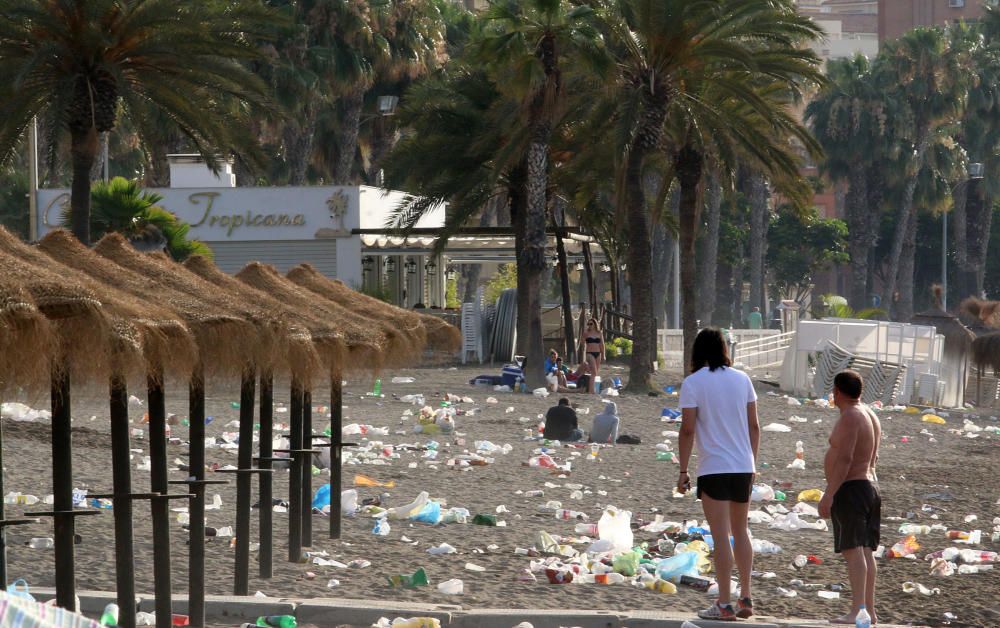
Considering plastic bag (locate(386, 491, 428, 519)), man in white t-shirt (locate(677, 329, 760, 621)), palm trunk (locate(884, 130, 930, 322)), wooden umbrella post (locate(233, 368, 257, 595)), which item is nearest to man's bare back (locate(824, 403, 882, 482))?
man in white t-shirt (locate(677, 329, 760, 621))

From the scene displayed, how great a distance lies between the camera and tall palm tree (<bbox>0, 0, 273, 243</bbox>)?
15703mm

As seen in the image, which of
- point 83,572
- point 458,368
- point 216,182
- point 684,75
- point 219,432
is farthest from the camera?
point 216,182

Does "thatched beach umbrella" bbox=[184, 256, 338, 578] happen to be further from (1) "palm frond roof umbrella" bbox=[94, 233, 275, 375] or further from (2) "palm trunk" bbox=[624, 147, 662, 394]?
(2) "palm trunk" bbox=[624, 147, 662, 394]

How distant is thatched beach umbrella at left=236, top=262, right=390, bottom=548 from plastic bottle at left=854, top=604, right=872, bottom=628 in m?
3.75

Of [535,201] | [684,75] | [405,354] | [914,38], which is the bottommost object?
[405,354]

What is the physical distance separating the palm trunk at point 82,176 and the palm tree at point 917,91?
169ft

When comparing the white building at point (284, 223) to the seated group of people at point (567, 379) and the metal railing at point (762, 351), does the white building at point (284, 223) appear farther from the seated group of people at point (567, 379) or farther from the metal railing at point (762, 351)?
the seated group of people at point (567, 379)

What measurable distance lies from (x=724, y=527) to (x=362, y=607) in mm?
2055

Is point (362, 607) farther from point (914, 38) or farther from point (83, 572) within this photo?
point (914, 38)

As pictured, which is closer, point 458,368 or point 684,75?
point 684,75

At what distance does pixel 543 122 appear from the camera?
28.2m

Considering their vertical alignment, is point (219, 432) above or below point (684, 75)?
below

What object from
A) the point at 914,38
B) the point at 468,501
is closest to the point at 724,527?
the point at 468,501

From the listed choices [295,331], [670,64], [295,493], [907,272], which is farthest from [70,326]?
[907,272]
